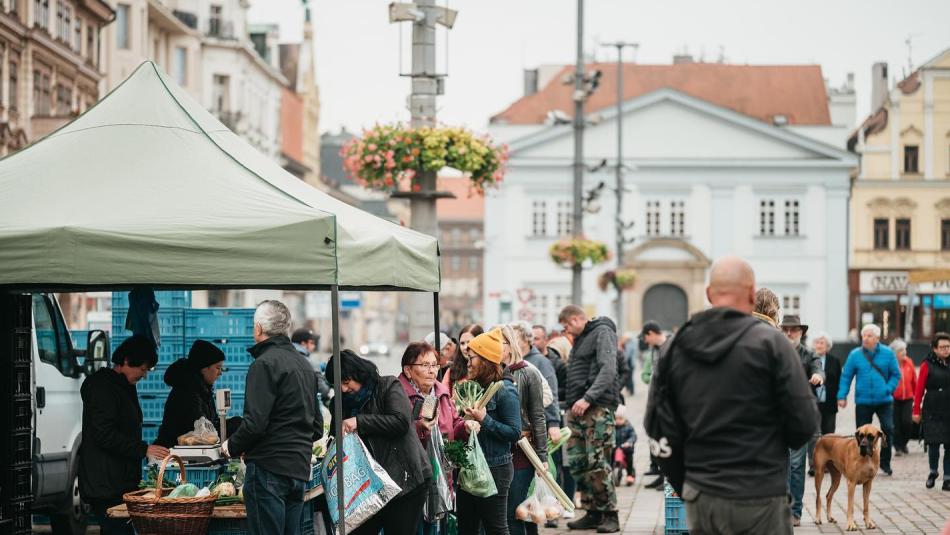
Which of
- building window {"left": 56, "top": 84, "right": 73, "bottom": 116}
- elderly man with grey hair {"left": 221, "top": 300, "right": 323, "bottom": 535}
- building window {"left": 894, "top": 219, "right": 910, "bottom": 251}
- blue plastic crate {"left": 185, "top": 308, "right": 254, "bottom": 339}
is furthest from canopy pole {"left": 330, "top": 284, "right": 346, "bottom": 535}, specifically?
building window {"left": 894, "top": 219, "right": 910, "bottom": 251}

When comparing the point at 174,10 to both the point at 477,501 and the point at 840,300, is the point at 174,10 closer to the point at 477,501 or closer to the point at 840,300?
the point at 840,300

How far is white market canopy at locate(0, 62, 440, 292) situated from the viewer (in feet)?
27.8

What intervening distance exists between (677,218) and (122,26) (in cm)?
2837

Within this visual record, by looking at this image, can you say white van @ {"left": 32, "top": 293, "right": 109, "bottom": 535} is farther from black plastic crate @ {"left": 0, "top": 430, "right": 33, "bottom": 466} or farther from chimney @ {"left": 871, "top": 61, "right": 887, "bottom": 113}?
chimney @ {"left": 871, "top": 61, "right": 887, "bottom": 113}

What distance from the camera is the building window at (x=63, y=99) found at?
43938mm

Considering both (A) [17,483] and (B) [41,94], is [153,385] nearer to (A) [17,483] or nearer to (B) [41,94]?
(A) [17,483]

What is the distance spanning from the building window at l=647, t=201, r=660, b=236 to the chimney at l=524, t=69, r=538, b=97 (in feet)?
69.2

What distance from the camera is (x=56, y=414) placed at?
12844 millimetres

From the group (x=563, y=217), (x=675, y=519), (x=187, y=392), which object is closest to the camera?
(x=187, y=392)

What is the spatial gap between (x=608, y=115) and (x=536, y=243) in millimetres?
7354

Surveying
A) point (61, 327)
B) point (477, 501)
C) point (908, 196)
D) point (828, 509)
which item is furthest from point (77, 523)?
point (908, 196)

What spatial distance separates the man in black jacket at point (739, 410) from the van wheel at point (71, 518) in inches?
312

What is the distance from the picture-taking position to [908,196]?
72.0m

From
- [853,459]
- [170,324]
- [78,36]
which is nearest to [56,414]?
[170,324]
